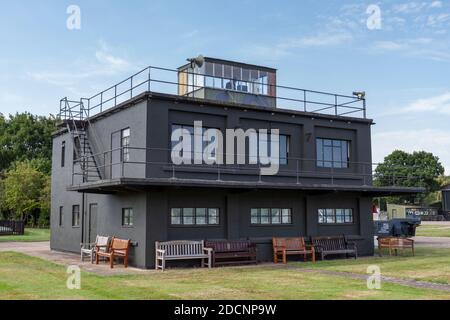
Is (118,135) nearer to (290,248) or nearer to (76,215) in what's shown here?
(76,215)

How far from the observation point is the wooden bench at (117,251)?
1886 cm

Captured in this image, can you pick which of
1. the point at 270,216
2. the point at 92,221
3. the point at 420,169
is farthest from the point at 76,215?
the point at 420,169

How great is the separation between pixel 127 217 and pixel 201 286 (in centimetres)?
751

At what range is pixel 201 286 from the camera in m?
13.6

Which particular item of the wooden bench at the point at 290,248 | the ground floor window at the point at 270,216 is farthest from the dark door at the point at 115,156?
the wooden bench at the point at 290,248

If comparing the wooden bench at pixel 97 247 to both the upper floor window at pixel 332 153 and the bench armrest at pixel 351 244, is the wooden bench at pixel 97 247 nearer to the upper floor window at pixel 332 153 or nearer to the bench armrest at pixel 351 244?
the upper floor window at pixel 332 153

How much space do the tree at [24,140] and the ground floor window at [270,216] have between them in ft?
Result: 163

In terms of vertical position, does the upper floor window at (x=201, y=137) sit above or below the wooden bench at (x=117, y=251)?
above

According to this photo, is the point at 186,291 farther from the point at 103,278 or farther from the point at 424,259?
the point at 424,259

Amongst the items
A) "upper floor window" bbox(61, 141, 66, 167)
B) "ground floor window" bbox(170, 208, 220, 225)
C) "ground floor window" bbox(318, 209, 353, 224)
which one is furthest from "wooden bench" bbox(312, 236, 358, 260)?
"upper floor window" bbox(61, 141, 66, 167)

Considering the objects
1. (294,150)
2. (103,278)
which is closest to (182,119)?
(294,150)

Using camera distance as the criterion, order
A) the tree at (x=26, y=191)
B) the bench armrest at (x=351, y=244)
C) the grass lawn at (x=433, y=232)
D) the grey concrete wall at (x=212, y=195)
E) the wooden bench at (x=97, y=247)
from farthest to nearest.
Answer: the tree at (x=26, y=191) → the grass lawn at (x=433, y=232) → the bench armrest at (x=351, y=244) → the wooden bench at (x=97, y=247) → the grey concrete wall at (x=212, y=195)

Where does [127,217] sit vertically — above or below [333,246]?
above
